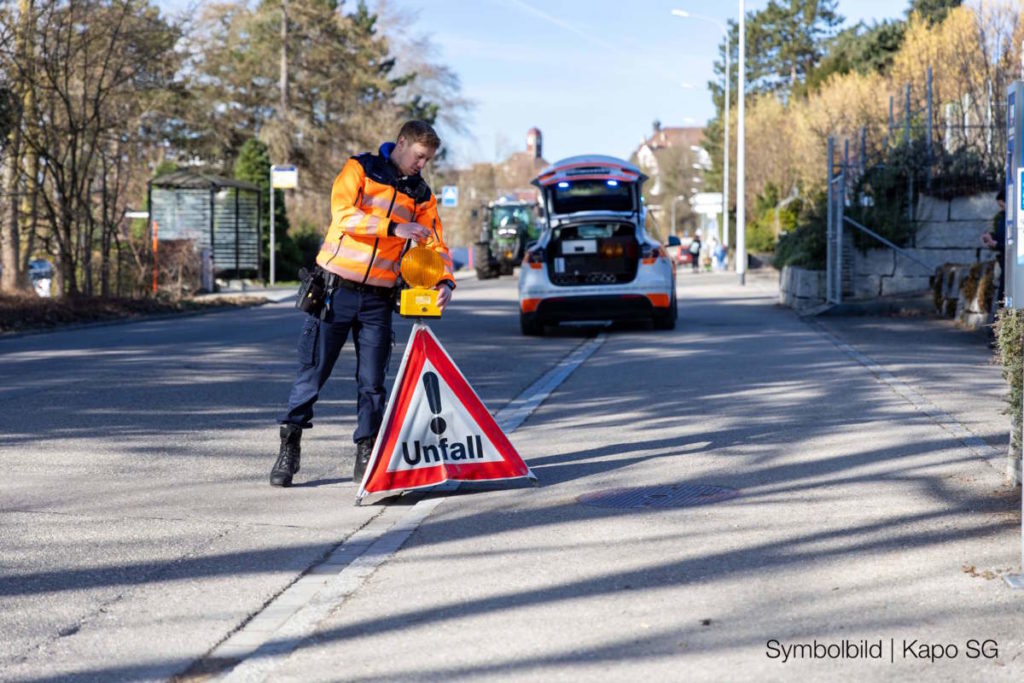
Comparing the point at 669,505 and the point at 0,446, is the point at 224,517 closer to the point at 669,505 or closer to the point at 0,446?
the point at 669,505

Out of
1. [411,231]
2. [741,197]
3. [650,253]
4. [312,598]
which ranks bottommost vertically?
[312,598]

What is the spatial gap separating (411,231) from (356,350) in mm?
753

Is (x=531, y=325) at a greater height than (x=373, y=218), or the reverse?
(x=373, y=218)

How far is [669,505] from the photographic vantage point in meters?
7.18

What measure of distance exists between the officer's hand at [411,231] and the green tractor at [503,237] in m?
41.9

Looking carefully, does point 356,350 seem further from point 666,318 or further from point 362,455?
point 666,318

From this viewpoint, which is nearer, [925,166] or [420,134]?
[420,134]

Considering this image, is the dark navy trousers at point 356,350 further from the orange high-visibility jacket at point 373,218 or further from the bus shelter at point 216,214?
the bus shelter at point 216,214

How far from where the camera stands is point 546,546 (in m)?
6.28

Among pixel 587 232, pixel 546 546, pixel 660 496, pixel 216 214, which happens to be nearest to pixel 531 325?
pixel 587 232

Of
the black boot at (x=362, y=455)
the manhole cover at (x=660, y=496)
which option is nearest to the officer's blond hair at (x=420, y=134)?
the black boot at (x=362, y=455)

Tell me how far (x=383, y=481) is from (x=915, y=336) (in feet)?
41.9

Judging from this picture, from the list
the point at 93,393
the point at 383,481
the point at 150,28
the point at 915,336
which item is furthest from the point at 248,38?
the point at 383,481

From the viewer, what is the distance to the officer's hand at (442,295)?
7.63m
